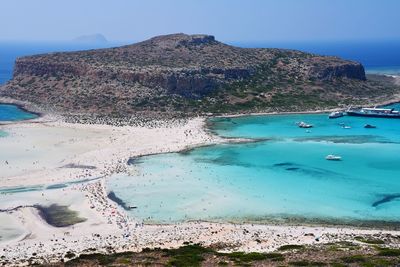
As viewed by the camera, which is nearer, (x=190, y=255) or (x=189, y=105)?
(x=190, y=255)

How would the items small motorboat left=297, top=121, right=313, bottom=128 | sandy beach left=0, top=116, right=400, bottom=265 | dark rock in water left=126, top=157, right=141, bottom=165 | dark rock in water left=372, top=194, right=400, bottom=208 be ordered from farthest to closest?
small motorboat left=297, top=121, right=313, bottom=128 < dark rock in water left=126, top=157, right=141, bottom=165 < dark rock in water left=372, top=194, right=400, bottom=208 < sandy beach left=0, top=116, right=400, bottom=265

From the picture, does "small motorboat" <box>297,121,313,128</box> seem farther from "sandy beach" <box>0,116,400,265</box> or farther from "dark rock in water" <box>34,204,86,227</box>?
"dark rock in water" <box>34,204,86,227</box>

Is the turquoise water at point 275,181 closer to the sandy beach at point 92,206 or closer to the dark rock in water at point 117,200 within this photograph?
the dark rock in water at point 117,200

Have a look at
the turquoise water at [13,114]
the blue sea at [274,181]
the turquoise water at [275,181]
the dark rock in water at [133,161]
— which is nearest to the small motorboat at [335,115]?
the blue sea at [274,181]

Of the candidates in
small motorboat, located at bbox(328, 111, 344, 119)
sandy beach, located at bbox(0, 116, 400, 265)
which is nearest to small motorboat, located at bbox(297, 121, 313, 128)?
small motorboat, located at bbox(328, 111, 344, 119)

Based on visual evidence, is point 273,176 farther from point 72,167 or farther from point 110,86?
point 110,86

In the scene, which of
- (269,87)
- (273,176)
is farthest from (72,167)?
(269,87)

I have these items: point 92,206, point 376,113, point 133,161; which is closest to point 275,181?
point 133,161
